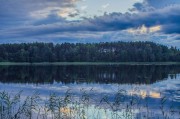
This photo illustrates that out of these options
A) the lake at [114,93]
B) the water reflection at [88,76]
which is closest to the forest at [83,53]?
the water reflection at [88,76]

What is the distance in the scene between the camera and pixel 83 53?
152m

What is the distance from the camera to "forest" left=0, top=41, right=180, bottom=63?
5787 inches

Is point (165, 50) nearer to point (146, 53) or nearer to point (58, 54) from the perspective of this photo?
point (146, 53)

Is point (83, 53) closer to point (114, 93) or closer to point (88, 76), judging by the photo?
point (88, 76)

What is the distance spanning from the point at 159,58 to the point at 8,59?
206ft

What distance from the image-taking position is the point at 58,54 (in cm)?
15225

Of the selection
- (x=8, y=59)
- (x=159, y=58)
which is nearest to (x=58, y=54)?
(x=8, y=59)

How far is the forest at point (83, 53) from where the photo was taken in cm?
14700

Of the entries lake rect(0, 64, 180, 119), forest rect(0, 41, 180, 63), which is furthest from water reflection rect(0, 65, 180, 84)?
forest rect(0, 41, 180, 63)

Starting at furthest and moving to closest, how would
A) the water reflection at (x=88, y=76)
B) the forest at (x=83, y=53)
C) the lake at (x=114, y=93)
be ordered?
the forest at (x=83, y=53)
the water reflection at (x=88, y=76)
the lake at (x=114, y=93)

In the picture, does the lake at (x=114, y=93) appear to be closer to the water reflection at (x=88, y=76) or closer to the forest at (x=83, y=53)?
the water reflection at (x=88, y=76)

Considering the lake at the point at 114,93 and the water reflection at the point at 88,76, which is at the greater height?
the lake at the point at 114,93

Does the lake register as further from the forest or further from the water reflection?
the forest

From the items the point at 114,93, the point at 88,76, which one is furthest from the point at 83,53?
the point at 114,93
